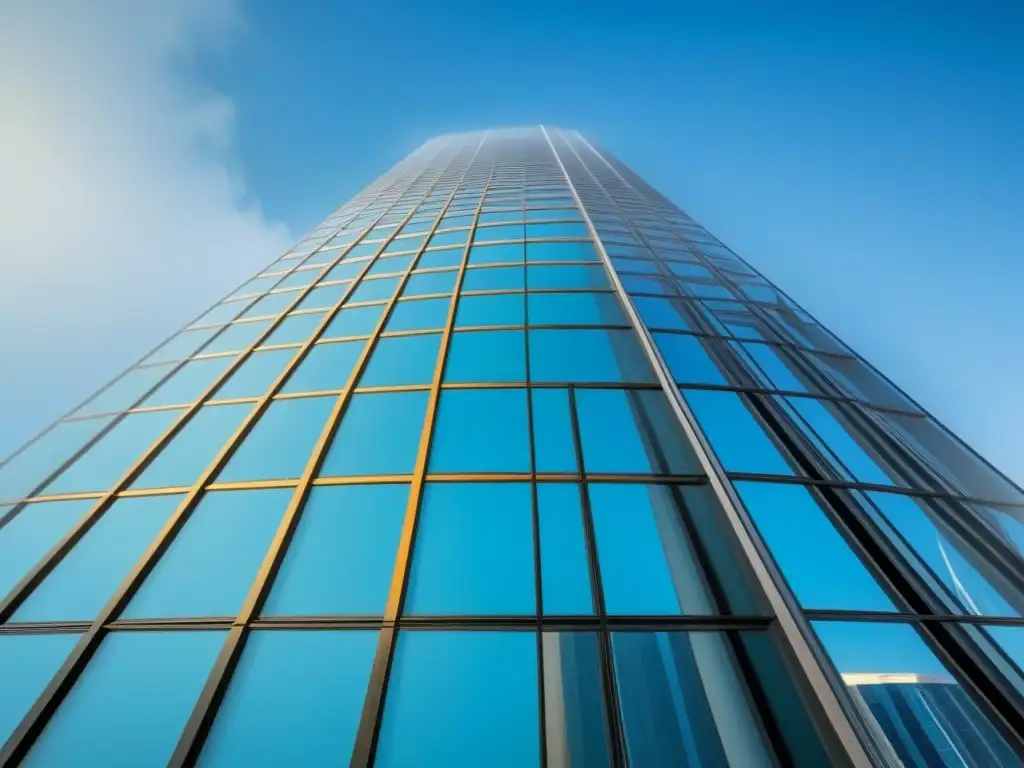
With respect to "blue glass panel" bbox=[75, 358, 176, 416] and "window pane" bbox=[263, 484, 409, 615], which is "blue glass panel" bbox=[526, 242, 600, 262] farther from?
"window pane" bbox=[263, 484, 409, 615]

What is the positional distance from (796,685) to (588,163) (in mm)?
40996

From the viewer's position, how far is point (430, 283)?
54.6 ft

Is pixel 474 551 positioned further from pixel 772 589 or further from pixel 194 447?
pixel 194 447

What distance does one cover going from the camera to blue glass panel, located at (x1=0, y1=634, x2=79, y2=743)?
6.25 metres

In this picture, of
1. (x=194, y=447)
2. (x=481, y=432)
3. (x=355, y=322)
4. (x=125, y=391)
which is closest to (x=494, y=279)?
(x=355, y=322)

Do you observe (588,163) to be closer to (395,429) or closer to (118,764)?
(395,429)

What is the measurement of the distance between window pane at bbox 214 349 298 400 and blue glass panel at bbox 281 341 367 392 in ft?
1.81

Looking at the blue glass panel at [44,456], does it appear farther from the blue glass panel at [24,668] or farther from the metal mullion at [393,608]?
the metal mullion at [393,608]

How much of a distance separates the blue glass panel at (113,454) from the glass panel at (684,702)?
10198mm

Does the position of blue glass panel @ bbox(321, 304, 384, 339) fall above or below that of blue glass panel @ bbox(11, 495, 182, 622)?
above

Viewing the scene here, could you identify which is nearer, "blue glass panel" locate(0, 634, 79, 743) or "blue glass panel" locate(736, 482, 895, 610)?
"blue glass panel" locate(0, 634, 79, 743)

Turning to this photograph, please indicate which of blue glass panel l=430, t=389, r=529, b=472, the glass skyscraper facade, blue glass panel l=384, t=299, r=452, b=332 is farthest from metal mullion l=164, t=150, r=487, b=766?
blue glass panel l=384, t=299, r=452, b=332

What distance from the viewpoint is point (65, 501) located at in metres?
9.80

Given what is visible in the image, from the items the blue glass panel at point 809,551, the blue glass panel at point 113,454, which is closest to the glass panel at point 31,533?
the blue glass panel at point 113,454
